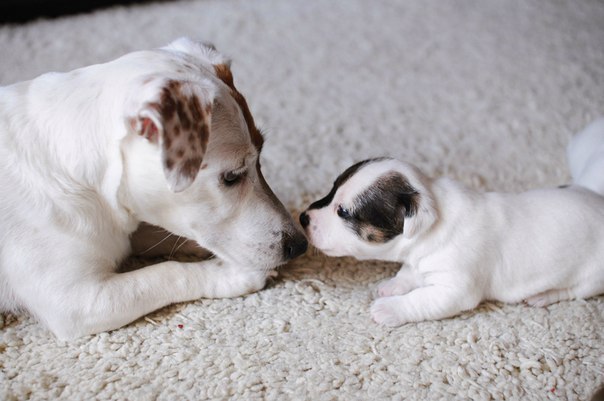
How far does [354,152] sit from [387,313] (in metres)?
1.09

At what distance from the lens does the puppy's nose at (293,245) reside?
2.13m

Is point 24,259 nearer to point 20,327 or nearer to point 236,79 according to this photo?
point 20,327

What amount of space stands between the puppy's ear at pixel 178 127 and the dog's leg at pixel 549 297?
125 centimetres

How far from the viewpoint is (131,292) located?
6.73 feet

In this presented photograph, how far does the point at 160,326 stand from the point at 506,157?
5.95ft

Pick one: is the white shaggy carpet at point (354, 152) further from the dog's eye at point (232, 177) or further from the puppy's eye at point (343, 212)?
the dog's eye at point (232, 177)

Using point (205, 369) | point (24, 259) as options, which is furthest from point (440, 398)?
point (24, 259)

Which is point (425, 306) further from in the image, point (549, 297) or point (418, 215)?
point (549, 297)

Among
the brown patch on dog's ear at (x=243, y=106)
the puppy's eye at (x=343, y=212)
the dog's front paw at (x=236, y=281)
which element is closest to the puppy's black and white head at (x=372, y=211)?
the puppy's eye at (x=343, y=212)

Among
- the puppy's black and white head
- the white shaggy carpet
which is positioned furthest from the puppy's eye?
the white shaggy carpet

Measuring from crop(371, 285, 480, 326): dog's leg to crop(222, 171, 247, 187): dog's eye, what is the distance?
623mm

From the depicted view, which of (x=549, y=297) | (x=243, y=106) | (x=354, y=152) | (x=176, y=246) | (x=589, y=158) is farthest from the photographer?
(x=354, y=152)

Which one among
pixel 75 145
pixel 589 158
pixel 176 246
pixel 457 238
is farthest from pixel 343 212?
pixel 589 158

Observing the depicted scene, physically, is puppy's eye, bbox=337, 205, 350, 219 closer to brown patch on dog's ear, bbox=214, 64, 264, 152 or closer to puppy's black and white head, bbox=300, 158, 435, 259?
puppy's black and white head, bbox=300, 158, 435, 259
